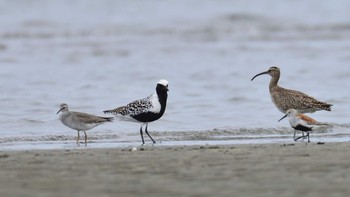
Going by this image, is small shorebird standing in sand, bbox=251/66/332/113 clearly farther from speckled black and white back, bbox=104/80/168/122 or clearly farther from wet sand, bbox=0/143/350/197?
wet sand, bbox=0/143/350/197

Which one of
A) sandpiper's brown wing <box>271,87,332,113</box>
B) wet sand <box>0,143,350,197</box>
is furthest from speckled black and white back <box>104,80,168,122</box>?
wet sand <box>0,143,350,197</box>

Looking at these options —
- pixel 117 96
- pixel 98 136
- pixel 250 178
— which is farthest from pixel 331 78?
pixel 250 178

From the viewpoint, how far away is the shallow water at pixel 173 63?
45.3 feet

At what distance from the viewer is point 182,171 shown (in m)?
8.23

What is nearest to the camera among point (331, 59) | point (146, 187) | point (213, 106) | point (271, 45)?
point (146, 187)

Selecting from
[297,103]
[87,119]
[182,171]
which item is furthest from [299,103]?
[182,171]

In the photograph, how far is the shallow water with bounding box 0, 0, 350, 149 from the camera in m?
13.8

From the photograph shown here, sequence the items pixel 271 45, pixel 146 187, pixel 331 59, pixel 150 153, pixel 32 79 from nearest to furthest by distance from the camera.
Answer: pixel 146 187, pixel 150 153, pixel 32 79, pixel 331 59, pixel 271 45

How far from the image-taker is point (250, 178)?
776cm

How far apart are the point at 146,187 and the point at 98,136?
5.54 metres

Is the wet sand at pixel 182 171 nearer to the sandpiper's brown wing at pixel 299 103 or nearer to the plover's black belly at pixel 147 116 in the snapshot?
the plover's black belly at pixel 147 116

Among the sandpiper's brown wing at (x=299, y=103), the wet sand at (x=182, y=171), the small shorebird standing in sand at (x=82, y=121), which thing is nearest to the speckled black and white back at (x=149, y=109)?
the small shorebird standing in sand at (x=82, y=121)

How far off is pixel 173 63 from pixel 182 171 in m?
14.6

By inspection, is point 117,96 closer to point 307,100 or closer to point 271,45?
point 307,100
